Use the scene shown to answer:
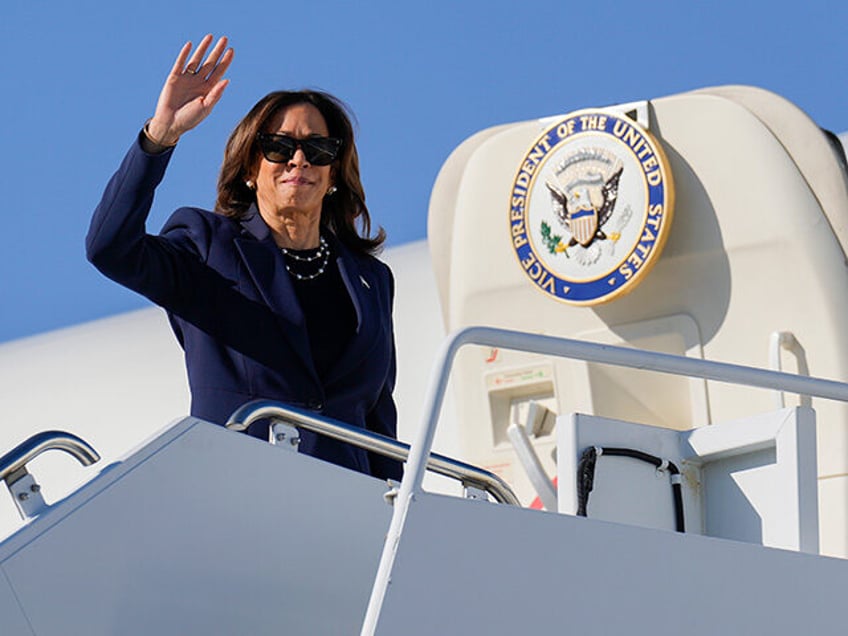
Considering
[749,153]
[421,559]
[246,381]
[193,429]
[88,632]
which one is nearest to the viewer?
[421,559]

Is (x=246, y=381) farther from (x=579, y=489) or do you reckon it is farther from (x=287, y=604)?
(x=579, y=489)

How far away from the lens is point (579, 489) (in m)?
3.78

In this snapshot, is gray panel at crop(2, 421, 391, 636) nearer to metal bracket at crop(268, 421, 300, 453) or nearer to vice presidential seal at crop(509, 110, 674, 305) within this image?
metal bracket at crop(268, 421, 300, 453)

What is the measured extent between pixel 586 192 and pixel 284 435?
348cm

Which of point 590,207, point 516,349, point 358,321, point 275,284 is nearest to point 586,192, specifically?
point 590,207

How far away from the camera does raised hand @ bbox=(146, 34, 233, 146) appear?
3.96 meters

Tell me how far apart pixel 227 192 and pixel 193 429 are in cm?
87

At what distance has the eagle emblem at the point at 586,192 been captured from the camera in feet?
23.4

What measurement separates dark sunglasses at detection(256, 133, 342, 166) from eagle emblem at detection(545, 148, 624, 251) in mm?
2935

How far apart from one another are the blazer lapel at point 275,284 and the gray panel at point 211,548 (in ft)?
1.03

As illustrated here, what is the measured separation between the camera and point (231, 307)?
164 inches

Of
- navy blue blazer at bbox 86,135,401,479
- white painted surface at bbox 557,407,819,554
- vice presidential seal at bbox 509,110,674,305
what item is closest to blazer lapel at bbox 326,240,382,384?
navy blue blazer at bbox 86,135,401,479

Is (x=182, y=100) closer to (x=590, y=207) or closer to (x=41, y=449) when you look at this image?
(x=41, y=449)

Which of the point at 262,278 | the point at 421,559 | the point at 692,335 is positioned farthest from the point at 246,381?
the point at 692,335
